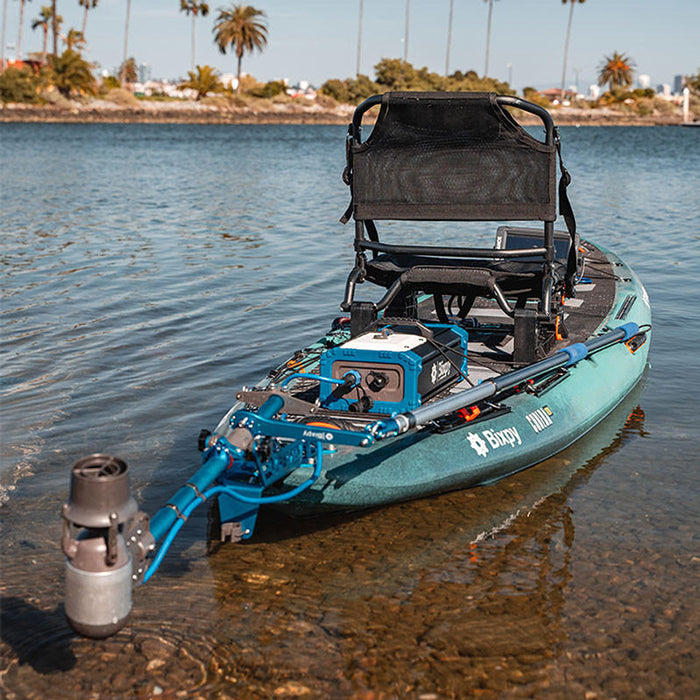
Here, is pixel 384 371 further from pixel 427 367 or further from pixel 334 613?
pixel 334 613

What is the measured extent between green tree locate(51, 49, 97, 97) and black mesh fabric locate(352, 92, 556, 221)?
9222 cm

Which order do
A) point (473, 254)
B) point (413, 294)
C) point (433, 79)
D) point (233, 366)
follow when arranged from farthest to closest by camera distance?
point (433, 79) → point (233, 366) → point (413, 294) → point (473, 254)

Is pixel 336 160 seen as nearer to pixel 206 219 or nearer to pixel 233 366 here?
pixel 206 219

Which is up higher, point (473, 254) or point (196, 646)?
point (473, 254)

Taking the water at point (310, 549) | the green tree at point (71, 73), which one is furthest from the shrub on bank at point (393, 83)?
the water at point (310, 549)

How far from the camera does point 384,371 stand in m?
6.45

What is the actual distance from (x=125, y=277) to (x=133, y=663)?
11.1 m

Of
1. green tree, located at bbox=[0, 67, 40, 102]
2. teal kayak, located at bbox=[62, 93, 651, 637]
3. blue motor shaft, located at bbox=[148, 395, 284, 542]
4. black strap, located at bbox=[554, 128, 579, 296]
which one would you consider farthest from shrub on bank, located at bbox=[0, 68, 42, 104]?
blue motor shaft, located at bbox=[148, 395, 284, 542]

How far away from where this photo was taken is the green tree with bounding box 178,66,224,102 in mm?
104875

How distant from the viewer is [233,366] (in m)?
10.5

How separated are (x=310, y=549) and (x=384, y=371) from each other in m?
1.30

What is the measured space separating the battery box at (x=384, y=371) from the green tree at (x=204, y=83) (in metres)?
104

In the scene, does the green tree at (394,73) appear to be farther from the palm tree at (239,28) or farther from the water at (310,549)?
the water at (310,549)

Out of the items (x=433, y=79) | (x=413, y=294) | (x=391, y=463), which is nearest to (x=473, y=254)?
(x=413, y=294)
